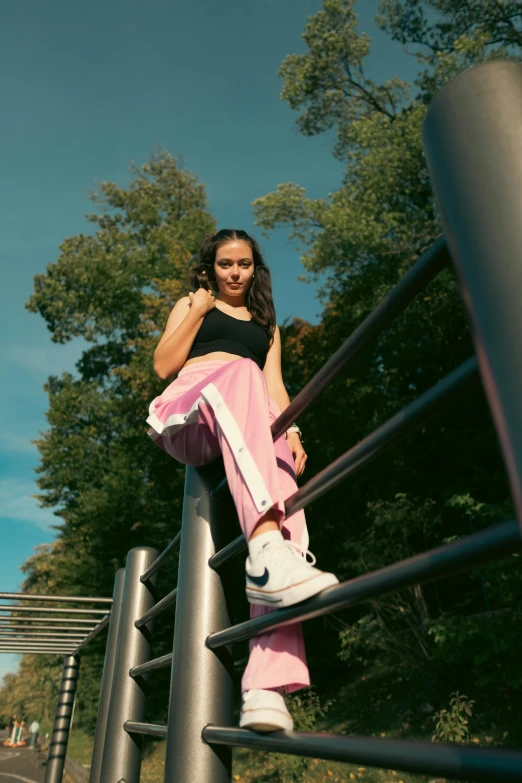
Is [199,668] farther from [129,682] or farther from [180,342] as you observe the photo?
[129,682]

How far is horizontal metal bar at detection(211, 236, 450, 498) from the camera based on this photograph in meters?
0.88

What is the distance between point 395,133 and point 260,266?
410 inches

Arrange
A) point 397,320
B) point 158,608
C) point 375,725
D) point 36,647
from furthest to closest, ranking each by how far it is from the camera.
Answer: point 397,320
point 375,725
point 36,647
point 158,608

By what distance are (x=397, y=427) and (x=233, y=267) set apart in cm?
177

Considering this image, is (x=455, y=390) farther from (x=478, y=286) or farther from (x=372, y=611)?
(x=372, y=611)

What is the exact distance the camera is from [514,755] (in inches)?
24.4

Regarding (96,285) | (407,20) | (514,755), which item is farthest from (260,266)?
(96,285)

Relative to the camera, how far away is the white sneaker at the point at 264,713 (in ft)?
3.81

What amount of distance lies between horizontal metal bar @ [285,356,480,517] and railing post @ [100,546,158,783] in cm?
182

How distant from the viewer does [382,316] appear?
106cm

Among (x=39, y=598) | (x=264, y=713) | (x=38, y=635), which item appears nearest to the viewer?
(x=264, y=713)

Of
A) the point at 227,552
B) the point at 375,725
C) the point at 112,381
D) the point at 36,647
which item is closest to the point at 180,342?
the point at 227,552

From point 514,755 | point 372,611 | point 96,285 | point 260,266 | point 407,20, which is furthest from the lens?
point 96,285

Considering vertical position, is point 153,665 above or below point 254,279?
below
